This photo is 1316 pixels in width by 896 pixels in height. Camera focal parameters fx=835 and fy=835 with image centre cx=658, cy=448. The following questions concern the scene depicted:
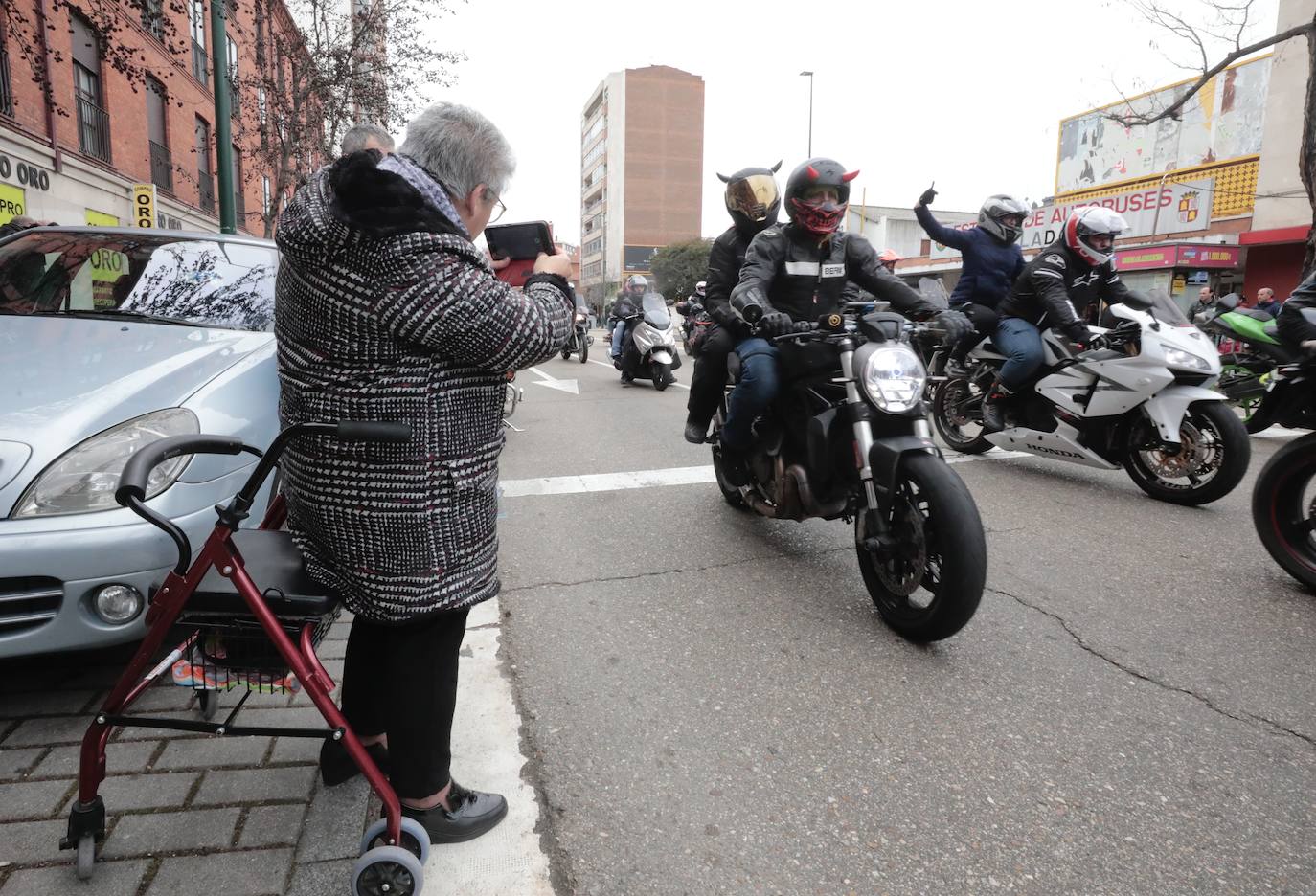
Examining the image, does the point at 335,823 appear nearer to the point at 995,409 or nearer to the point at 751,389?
the point at 751,389

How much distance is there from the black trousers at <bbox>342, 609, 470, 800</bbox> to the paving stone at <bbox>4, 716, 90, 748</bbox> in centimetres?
114

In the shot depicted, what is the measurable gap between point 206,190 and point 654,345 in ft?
61.1

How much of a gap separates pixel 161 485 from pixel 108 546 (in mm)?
245

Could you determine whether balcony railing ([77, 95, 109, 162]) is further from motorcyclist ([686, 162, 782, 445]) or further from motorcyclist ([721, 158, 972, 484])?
motorcyclist ([721, 158, 972, 484])

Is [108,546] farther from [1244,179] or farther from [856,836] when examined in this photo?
[1244,179]

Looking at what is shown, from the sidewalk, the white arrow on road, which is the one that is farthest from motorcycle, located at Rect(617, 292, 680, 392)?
the sidewalk

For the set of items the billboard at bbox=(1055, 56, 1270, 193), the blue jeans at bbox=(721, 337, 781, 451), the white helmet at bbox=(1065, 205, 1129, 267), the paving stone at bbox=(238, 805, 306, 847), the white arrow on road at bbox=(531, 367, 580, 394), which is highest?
the billboard at bbox=(1055, 56, 1270, 193)

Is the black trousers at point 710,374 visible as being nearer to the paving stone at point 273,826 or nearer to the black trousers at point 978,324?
the black trousers at point 978,324

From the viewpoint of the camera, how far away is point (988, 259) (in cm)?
659

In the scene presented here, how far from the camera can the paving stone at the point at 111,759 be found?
221 cm

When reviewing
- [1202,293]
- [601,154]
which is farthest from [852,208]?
[601,154]

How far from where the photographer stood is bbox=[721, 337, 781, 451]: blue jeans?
3904mm

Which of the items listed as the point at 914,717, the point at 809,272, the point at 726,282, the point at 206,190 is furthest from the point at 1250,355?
the point at 206,190

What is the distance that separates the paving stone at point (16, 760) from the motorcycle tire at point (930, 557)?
8.99ft
